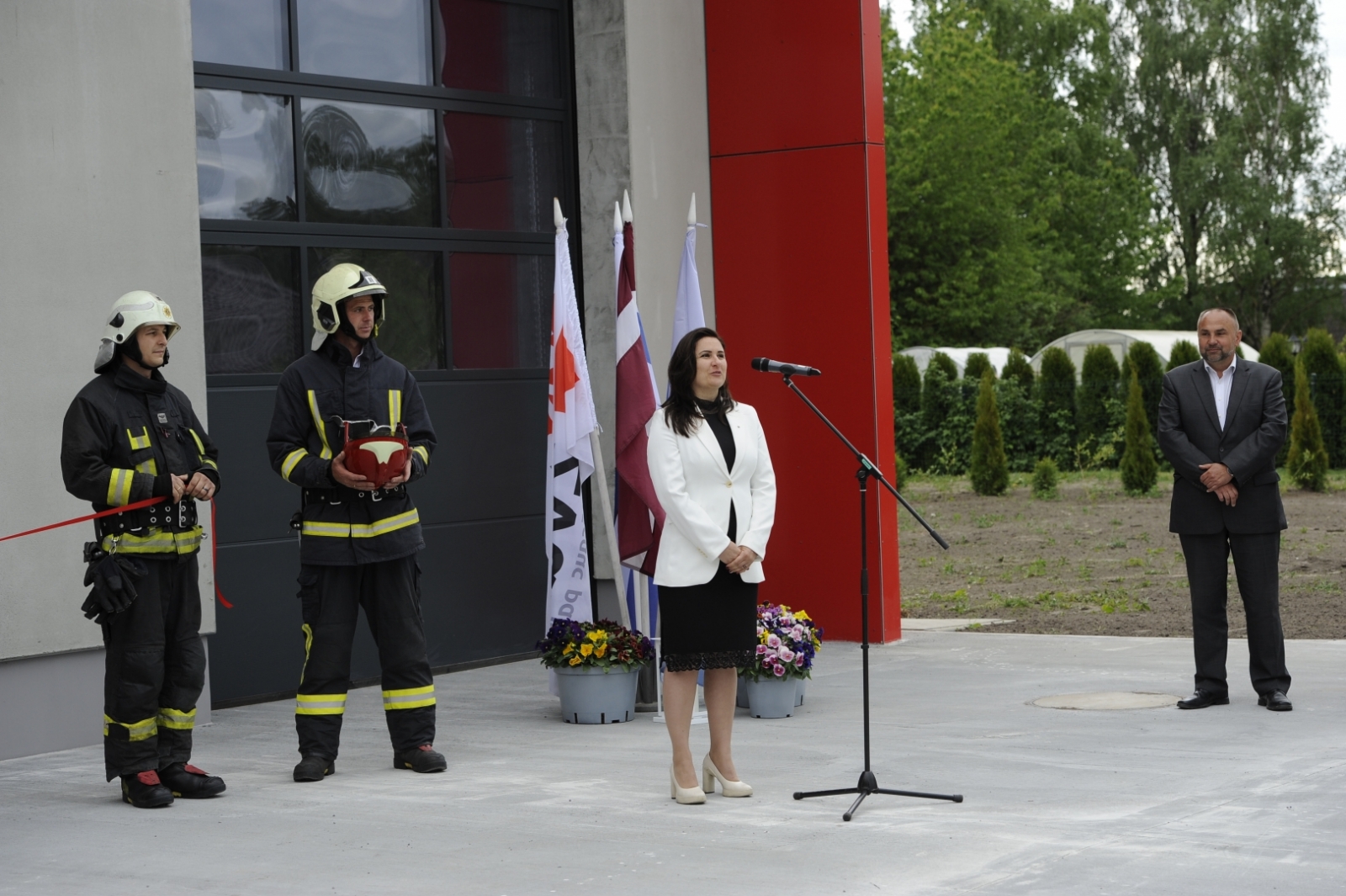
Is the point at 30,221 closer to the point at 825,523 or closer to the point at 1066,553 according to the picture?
the point at 825,523

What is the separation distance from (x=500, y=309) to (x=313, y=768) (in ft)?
15.2

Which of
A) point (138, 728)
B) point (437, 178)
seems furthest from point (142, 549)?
Result: point (437, 178)

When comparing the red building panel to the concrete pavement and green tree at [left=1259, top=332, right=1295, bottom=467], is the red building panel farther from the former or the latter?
green tree at [left=1259, top=332, right=1295, bottom=467]

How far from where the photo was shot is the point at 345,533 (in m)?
7.48

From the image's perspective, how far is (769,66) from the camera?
12023 mm

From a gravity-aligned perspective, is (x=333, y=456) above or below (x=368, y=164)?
below

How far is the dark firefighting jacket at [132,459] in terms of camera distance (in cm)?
694

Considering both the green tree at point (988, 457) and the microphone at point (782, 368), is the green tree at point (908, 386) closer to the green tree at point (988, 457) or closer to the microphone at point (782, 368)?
the green tree at point (988, 457)

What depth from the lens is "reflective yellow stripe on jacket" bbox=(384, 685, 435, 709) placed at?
7.61 metres

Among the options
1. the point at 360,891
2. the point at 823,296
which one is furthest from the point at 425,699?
the point at 823,296

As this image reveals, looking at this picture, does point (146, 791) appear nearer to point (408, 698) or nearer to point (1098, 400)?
point (408, 698)

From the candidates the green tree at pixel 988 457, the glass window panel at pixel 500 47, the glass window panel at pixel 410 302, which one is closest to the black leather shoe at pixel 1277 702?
the glass window panel at pixel 410 302

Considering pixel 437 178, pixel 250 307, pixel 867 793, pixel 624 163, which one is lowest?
pixel 867 793

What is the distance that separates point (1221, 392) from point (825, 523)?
362 cm
